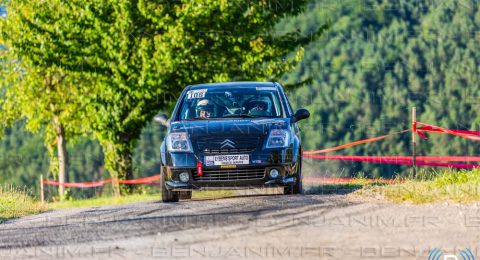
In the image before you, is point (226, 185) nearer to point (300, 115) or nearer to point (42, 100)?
point (300, 115)

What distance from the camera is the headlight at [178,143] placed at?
13.5 m

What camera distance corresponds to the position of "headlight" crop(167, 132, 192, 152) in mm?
13526

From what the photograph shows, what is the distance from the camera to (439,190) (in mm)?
12727

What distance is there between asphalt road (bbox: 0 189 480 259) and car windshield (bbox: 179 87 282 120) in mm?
2056

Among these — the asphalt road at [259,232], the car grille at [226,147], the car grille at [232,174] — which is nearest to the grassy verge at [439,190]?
the asphalt road at [259,232]

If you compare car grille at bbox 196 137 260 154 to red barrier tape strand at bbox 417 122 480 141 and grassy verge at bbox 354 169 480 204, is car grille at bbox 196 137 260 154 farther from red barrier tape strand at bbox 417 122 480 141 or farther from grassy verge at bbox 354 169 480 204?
red barrier tape strand at bbox 417 122 480 141

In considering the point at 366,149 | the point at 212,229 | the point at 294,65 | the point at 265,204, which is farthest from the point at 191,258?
the point at 366,149

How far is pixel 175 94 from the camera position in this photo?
2902 cm

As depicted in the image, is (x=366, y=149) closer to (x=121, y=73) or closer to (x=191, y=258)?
(x=121, y=73)

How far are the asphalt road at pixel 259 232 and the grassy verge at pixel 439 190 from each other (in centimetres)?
48

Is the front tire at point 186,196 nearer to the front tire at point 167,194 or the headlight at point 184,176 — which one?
the front tire at point 167,194

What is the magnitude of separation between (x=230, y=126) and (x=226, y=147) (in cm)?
38

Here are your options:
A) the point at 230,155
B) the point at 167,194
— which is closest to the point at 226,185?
the point at 230,155

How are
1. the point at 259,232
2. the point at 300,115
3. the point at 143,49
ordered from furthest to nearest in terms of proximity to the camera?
the point at 143,49
the point at 300,115
the point at 259,232
